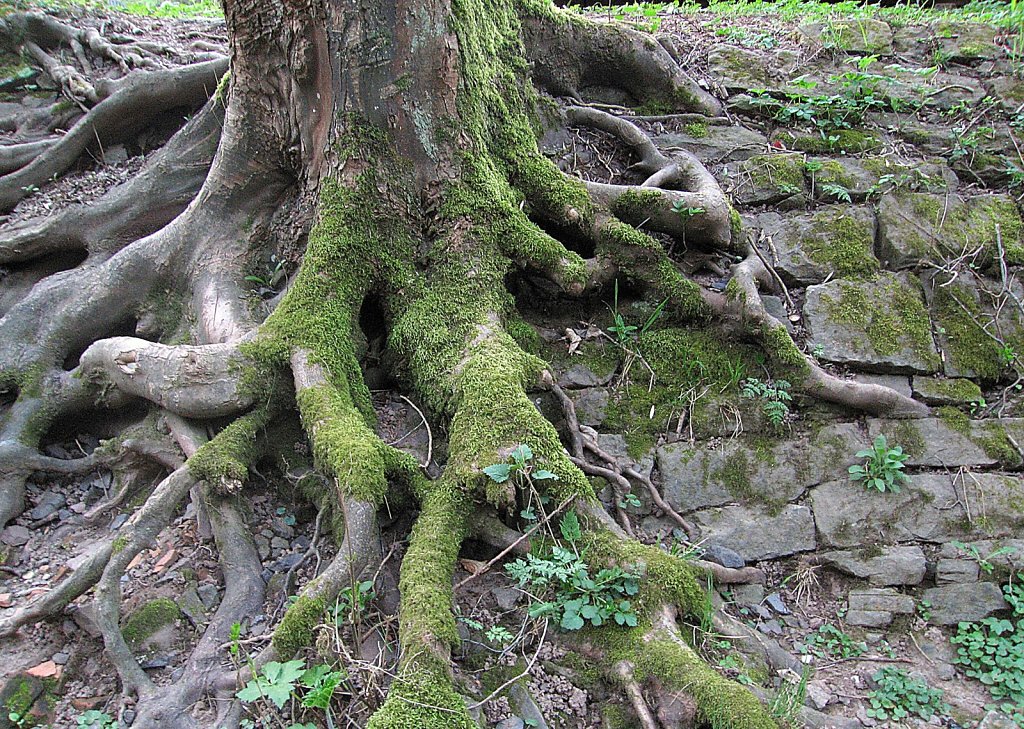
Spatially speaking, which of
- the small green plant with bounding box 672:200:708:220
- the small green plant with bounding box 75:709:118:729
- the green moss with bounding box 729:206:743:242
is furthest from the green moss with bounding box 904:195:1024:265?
the small green plant with bounding box 75:709:118:729

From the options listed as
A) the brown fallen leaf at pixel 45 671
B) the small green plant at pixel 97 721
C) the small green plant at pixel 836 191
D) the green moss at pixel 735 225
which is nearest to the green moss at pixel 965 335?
the small green plant at pixel 836 191

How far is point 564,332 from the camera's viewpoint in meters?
4.03

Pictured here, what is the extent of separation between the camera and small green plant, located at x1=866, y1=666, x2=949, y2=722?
276cm

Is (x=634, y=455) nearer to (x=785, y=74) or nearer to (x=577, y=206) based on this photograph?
(x=577, y=206)

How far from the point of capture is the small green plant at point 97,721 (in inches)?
94.4

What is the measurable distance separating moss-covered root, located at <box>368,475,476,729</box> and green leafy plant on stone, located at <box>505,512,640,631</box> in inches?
10.8

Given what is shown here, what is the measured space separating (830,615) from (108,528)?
3.35 m

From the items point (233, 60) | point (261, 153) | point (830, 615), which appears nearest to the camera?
point (830, 615)

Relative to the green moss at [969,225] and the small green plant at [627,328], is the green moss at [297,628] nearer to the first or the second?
the small green plant at [627,328]

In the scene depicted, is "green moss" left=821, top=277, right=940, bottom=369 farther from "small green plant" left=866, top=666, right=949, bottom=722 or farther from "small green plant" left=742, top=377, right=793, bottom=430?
"small green plant" left=866, top=666, right=949, bottom=722

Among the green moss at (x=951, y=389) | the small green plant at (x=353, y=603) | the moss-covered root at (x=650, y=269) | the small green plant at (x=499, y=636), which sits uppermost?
the moss-covered root at (x=650, y=269)

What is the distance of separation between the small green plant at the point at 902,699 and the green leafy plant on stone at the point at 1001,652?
237 mm

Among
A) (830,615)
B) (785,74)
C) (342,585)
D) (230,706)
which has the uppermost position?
(785,74)

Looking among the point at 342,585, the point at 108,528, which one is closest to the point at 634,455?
the point at 342,585
